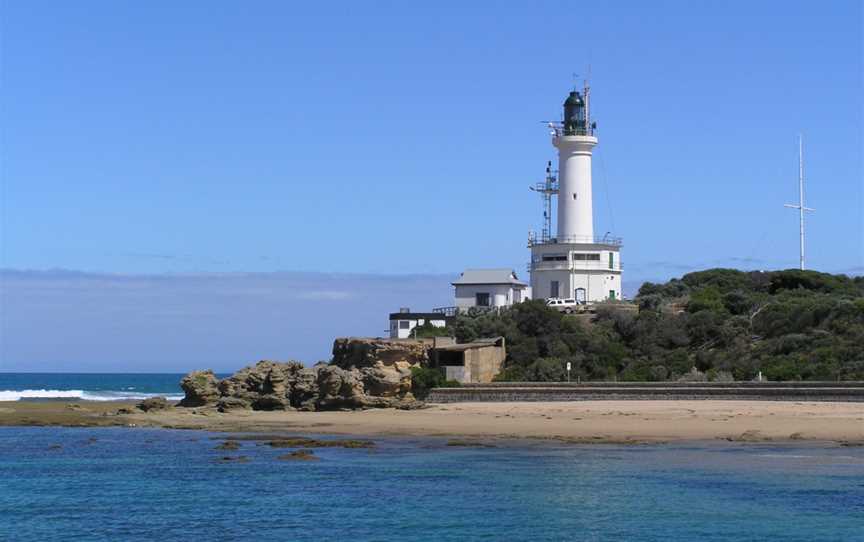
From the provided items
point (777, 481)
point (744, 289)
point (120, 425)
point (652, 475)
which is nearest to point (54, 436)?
point (120, 425)

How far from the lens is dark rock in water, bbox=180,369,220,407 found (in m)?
43.8

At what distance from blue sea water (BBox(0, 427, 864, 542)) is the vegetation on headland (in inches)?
502

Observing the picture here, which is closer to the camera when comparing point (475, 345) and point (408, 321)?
point (475, 345)

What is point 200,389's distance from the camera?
4406 cm

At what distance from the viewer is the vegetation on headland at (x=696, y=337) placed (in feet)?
137

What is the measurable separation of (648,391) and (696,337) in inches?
362

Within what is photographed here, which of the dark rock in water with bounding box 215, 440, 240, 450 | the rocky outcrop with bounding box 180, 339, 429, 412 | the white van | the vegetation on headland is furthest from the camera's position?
the white van

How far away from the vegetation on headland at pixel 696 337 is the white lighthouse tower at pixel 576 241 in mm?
2945

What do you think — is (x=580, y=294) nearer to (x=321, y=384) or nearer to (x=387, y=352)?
(x=387, y=352)

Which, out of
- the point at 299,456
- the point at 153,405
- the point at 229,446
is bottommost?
the point at 299,456

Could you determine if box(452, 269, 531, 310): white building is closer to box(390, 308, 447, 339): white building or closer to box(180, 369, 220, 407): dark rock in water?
box(390, 308, 447, 339): white building

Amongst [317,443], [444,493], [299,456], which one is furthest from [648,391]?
[444,493]

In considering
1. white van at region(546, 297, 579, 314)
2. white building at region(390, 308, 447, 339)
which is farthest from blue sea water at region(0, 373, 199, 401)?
white van at region(546, 297, 579, 314)

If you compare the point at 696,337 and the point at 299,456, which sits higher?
the point at 696,337
